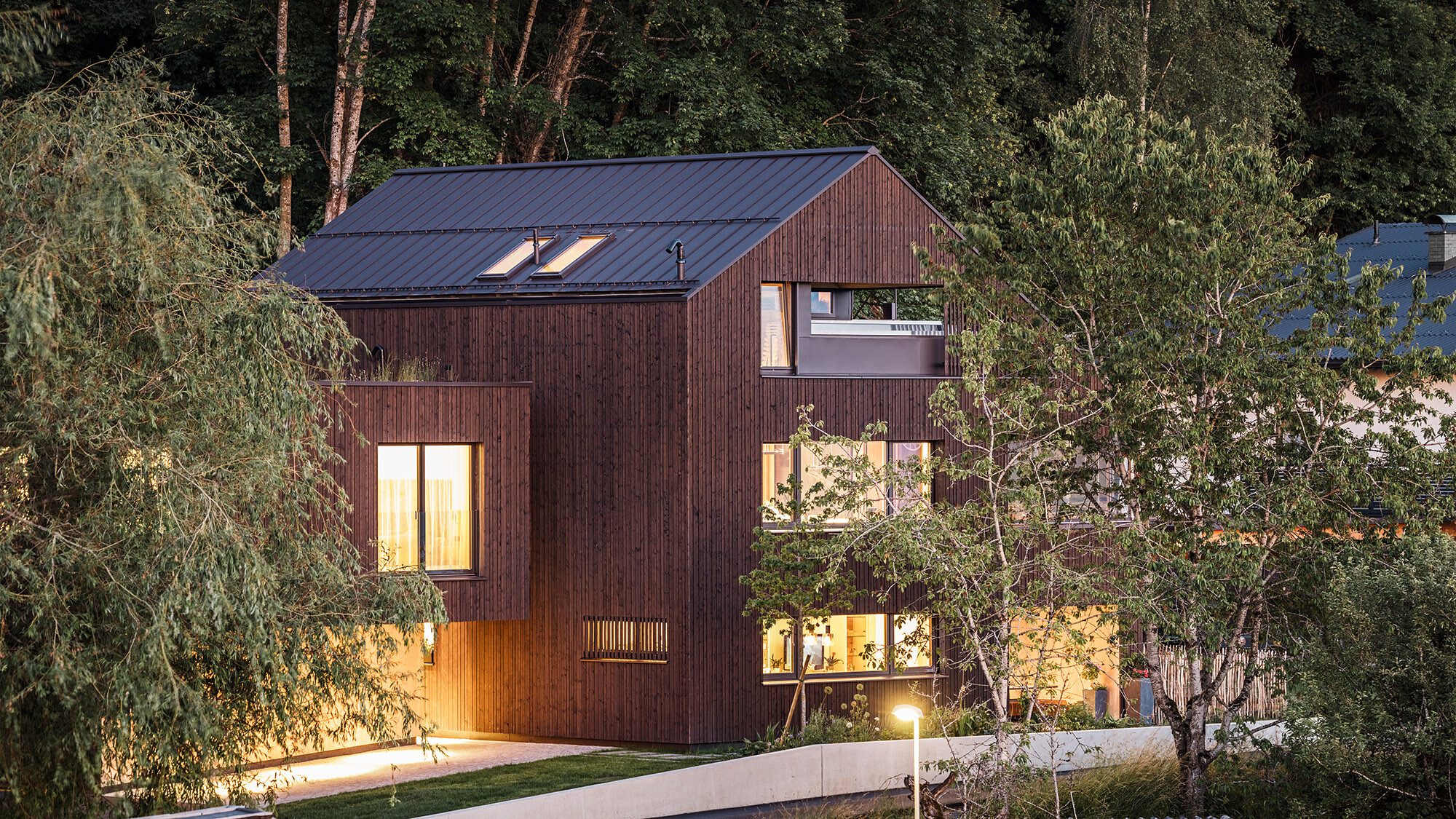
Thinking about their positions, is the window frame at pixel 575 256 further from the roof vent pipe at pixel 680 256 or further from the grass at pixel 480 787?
the grass at pixel 480 787

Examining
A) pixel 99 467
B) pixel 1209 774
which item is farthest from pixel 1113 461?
pixel 99 467

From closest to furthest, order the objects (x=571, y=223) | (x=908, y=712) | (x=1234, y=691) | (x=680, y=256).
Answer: (x=908, y=712)
(x=680, y=256)
(x=571, y=223)
(x=1234, y=691)

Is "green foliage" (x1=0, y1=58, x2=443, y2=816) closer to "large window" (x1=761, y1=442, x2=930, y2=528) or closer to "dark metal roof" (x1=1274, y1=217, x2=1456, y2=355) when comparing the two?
"large window" (x1=761, y1=442, x2=930, y2=528)

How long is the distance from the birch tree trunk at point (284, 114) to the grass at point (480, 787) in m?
14.0

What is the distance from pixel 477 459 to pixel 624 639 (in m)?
2.92

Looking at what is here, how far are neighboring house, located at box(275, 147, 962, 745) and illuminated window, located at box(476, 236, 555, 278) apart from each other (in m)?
0.05

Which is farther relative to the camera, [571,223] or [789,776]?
[571,223]

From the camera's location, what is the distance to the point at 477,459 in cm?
1842

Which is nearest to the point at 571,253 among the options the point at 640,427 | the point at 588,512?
the point at 640,427

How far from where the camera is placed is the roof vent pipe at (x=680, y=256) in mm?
18875

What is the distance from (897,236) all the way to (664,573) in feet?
18.2

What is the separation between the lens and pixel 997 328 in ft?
52.5

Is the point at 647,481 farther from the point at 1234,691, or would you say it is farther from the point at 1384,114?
the point at 1384,114

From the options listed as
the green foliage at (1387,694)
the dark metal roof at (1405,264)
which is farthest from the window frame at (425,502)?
the dark metal roof at (1405,264)
